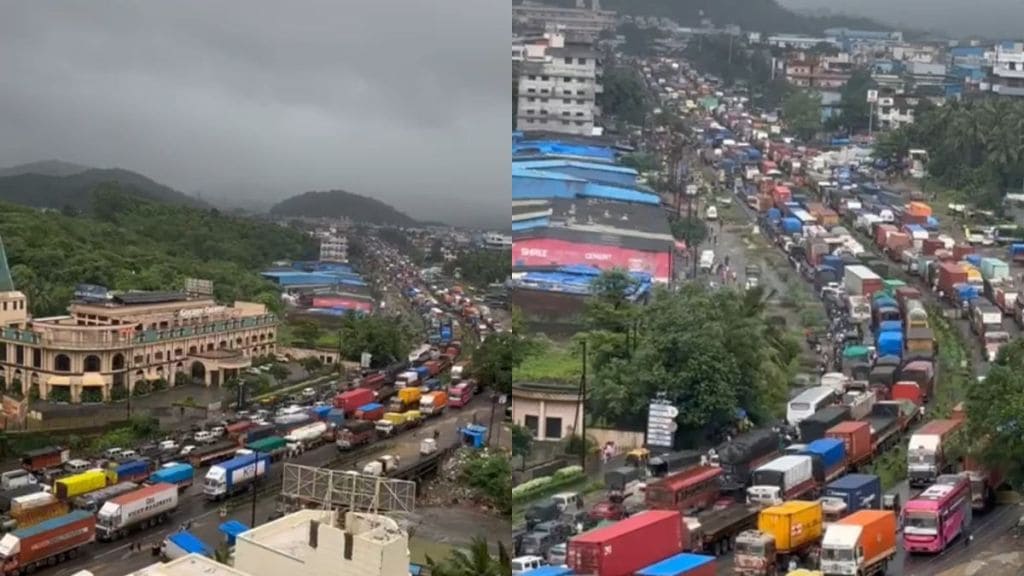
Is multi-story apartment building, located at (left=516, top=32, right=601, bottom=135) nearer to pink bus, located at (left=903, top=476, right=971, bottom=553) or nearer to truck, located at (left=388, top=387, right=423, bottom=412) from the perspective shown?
pink bus, located at (left=903, top=476, right=971, bottom=553)

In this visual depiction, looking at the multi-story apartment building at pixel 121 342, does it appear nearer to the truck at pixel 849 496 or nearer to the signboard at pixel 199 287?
the signboard at pixel 199 287

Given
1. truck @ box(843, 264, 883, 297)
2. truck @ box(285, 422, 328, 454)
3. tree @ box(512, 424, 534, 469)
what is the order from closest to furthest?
tree @ box(512, 424, 534, 469)
truck @ box(843, 264, 883, 297)
truck @ box(285, 422, 328, 454)

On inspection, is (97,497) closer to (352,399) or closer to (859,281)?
(352,399)

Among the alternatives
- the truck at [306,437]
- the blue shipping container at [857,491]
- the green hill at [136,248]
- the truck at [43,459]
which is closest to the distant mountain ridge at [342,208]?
the green hill at [136,248]

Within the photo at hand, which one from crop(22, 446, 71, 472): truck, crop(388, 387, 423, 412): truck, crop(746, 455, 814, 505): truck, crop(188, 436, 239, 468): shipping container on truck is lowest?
crop(388, 387, 423, 412): truck

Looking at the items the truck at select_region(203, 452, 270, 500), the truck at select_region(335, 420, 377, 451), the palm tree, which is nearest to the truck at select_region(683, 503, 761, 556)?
the palm tree

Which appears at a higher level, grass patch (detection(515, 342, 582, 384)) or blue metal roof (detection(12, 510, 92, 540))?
grass patch (detection(515, 342, 582, 384))

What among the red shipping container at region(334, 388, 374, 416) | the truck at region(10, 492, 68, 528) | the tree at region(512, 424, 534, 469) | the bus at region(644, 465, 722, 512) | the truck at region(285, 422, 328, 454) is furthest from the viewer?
the red shipping container at region(334, 388, 374, 416)
